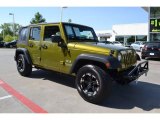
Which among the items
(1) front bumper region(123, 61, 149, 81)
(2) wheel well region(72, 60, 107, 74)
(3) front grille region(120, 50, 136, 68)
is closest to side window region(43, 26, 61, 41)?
(2) wheel well region(72, 60, 107, 74)

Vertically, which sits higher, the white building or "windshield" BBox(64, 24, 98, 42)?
the white building

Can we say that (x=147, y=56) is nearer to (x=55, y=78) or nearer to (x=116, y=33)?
(x=55, y=78)

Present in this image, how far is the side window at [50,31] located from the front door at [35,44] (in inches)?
13.6

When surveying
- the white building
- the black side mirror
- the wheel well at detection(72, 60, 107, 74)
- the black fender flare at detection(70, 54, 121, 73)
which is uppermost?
the white building

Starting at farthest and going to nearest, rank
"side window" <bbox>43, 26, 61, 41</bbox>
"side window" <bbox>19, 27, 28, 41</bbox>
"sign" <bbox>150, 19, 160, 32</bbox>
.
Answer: "sign" <bbox>150, 19, 160, 32</bbox> → "side window" <bbox>19, 27, 28, 41</bbox> → "side window" <bbox>43, 26, 61, 41</bbox>

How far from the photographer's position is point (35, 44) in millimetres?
7375

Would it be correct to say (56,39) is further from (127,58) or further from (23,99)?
(127,58)

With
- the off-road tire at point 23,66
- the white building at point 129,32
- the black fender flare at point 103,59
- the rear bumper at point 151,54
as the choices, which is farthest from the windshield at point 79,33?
the white building at point 129,32

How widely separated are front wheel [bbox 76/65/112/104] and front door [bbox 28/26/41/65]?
2.21 meters

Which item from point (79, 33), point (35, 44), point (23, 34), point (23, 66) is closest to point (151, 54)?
point (79, 33)

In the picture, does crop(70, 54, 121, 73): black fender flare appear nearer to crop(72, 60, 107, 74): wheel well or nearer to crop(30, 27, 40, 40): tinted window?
crop(72, 60, 107, 74): wheel well

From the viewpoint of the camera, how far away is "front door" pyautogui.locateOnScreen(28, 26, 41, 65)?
728 centimetres

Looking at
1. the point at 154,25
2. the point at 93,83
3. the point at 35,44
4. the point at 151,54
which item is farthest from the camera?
the point at 154,25

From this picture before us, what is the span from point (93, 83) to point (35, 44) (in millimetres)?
2864
